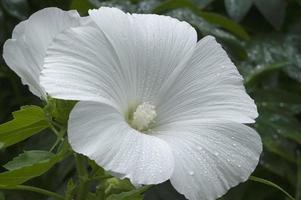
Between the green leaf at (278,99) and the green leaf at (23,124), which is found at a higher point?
the green leaf at (23,124)

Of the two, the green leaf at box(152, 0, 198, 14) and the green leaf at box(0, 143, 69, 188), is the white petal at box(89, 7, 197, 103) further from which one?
the green leaf at box(152, 0, 198, 14)

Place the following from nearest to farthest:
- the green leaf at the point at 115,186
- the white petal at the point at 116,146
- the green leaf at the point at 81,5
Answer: the white petal at the point at 116,146 → the green leaf at the point at 115,186 → the green leaf at the point at 81,5

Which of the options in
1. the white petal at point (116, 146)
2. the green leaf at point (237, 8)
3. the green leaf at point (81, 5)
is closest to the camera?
the white petal at point (116, 146)

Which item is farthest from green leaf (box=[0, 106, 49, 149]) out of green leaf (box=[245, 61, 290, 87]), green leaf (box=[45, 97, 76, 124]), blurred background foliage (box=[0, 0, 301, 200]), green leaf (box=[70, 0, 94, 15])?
green leaf (box=[245, 61, 290, 87])

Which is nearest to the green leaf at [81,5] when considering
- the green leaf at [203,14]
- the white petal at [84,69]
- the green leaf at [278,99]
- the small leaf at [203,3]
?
the green leaf at [203,14]

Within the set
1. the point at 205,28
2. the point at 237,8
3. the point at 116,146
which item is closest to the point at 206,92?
the point at 116,146

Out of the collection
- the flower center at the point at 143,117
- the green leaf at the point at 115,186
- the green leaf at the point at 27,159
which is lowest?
the green leaf at the point at 115,186

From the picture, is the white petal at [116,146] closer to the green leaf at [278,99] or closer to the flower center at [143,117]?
the flower center at [143,117]

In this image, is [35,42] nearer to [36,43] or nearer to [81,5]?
[36,43]
